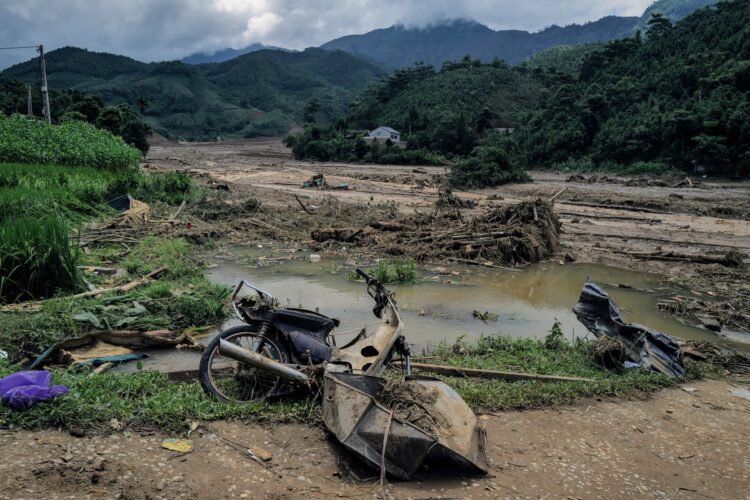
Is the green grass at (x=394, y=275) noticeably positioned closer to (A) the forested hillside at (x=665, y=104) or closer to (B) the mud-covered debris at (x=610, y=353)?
(B) the mud-covered debris at (x=610, y=353)

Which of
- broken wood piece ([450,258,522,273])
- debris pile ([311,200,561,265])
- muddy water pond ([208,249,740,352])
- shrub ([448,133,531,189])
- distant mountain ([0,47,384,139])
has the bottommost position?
muddy water pond ([208,249,740,352])

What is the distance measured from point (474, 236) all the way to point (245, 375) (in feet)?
29.6

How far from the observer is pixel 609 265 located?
12336 millimetres

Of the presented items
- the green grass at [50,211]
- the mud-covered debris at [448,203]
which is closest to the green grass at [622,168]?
the mud-covered debris at [448,203]

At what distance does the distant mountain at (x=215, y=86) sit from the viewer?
106 metres

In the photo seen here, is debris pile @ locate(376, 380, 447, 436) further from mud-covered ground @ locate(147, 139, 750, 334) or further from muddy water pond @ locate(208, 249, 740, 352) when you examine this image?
mud-covered ground @ locate(147, 139, 750, 334)

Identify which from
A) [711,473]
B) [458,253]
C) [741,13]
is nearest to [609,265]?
[458,253]

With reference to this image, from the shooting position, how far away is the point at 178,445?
12.0 ft

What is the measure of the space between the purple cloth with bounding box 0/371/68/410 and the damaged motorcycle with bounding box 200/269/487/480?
1.10m

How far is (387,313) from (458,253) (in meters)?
7.60

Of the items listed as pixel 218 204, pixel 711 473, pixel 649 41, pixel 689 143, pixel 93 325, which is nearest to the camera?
pixel 711 473

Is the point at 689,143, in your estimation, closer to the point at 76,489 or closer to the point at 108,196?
the point at 108,196

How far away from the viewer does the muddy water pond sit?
7988mm

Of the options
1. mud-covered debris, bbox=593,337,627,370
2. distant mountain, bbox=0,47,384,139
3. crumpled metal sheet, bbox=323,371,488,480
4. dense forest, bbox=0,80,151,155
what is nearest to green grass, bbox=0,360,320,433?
crumpled metal sheet, bbox=323,371,488,480
